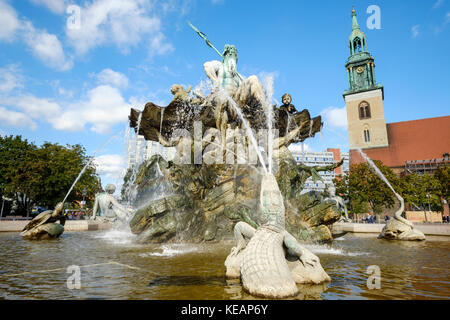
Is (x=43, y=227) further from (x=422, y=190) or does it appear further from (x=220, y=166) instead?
(x=422, y=190)

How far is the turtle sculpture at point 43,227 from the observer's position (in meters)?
10.6

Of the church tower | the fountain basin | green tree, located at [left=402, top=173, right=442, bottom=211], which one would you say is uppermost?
the church tower

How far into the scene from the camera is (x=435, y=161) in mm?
53875

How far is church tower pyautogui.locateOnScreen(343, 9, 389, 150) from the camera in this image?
63.7m

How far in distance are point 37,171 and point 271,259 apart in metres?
30.2

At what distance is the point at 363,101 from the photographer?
66688mm

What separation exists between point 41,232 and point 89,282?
8.57m

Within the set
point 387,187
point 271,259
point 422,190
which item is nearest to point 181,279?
point 271,259

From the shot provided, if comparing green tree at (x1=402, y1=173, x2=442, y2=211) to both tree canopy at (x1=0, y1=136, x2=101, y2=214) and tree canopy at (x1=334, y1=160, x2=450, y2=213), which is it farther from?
tree canopy at (x1=0, y1=136, x2=101, y2=214)

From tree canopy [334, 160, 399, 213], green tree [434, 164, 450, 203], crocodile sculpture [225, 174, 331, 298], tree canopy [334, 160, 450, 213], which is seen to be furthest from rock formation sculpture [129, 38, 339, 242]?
green tree [434, 164, 450, 203]

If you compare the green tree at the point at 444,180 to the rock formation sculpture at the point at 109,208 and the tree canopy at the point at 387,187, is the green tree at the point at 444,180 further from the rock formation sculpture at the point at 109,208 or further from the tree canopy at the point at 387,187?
the rock formation sculpture at the point at 109,208

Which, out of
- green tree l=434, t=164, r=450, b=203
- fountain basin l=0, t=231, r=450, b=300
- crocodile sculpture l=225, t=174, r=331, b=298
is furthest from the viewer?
green tree l=434, t=164, r=450, b=203

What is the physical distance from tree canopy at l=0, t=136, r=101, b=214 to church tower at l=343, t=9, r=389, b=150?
192ft
